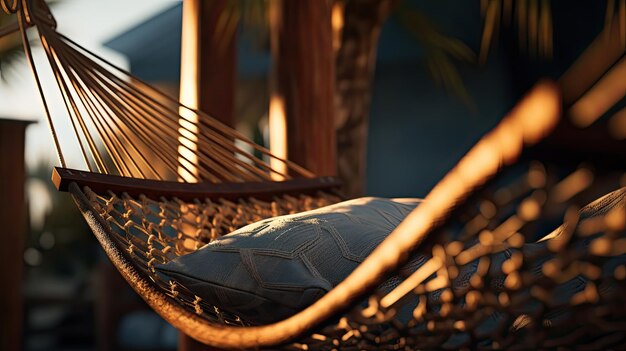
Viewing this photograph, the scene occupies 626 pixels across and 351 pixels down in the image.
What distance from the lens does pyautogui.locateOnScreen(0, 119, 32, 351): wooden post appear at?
6.22 ft

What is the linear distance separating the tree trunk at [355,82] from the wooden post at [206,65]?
0.82 m

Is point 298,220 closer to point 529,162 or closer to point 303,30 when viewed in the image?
point 529,162

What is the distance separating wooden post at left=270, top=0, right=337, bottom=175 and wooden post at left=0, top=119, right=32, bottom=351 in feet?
2.08

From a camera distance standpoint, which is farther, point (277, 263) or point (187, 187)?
point (187, 187)

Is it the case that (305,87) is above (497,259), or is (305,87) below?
above

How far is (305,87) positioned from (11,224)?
2.63 ft

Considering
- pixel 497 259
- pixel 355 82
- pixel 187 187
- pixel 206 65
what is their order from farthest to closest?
pixel 355 82 → pixel 206 65 → pixel 187 187 → pixel 497 259

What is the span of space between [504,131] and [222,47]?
1431mm

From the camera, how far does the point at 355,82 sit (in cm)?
275

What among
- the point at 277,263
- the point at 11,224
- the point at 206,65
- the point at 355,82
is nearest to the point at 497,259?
the point at 277,263

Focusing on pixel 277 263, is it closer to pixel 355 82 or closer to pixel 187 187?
pixel 187 187

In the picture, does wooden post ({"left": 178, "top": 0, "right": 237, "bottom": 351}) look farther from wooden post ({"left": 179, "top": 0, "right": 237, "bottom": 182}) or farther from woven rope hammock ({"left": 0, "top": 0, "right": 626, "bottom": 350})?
woven rope hammock ({"left": 0, "top": 0, "right": 626, "bottom": 350})

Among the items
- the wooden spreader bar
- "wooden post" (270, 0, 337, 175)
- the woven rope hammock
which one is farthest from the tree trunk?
the woven rope hammock

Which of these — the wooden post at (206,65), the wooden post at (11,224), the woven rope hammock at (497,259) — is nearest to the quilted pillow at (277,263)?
the woven rope hammock at (497,259)
